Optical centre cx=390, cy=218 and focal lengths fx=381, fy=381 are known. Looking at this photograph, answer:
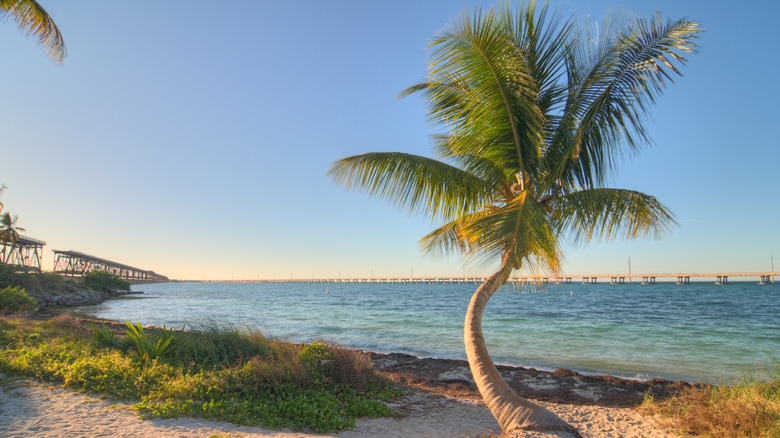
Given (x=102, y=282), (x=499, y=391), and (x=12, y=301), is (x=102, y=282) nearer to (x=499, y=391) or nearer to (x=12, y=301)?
(x=12, y=301)

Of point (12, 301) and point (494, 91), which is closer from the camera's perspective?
point (494, 91)

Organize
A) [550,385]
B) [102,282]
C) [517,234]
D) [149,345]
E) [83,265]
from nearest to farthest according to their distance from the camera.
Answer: [517,234] → [149,345] → [550,385] → [102,282] → [83,265]

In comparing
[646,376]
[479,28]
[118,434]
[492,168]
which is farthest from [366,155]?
→ [646,376]

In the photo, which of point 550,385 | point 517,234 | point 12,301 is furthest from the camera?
point 12,301

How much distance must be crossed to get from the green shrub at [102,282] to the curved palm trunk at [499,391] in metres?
60.0

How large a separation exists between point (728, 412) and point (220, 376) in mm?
7718

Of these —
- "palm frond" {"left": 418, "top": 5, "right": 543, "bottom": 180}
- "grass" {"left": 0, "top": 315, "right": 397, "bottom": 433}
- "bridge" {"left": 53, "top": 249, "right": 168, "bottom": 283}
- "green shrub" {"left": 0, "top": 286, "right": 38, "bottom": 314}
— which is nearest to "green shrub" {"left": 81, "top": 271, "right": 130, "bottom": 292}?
"bridge" {"left": 53, "top": 249, "right": 168, "bottom": 283}

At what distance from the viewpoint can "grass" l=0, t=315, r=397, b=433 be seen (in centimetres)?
550

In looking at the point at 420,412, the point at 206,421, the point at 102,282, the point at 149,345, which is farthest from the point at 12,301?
the point at 102,282

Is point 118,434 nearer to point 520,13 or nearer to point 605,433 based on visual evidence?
point 605,433

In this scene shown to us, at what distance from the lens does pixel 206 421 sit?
5133mm

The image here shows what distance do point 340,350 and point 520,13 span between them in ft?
23.1

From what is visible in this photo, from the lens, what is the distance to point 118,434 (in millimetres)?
4488

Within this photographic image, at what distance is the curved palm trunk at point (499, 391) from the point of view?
4.84m
